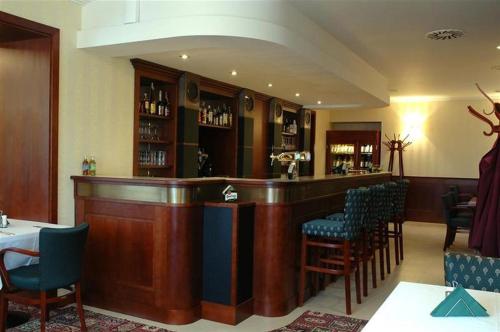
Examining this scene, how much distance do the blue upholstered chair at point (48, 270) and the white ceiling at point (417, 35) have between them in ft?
9.86

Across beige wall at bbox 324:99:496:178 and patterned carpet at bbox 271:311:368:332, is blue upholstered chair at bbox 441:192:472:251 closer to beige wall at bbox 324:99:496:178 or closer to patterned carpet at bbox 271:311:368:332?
beige wall at bbox 324:99:496:178

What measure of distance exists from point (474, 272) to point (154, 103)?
4295 millimetres

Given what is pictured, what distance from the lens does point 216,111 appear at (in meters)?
7.16

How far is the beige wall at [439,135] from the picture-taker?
406 inches

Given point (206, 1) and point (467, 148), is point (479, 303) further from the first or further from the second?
point (467, 148)

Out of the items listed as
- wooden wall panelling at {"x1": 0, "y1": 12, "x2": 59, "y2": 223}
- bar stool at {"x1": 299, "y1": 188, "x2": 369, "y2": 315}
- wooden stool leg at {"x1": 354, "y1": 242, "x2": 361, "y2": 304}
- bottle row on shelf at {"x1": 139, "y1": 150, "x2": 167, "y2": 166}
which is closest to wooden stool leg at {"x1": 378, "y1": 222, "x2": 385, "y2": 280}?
bar stool at {"x1": 299, "y1": 188, "x2": 369, "y2": 315}

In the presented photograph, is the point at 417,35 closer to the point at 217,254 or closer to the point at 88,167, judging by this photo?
the point at 217,254

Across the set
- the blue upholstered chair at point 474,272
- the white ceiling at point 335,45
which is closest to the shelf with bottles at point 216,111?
the white ceiling at point 335,45

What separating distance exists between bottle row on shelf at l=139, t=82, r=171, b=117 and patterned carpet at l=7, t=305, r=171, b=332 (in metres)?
2.44

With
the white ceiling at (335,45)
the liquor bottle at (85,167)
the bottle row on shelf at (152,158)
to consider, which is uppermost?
the white ceiling at (335,45)

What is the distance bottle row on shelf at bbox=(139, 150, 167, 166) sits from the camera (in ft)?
18.6

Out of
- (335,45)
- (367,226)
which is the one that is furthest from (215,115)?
(367,226)

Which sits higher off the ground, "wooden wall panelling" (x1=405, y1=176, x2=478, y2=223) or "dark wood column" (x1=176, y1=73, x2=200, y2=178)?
"dark wood column" (x1=176, y1=73, x2=200, y2=178)

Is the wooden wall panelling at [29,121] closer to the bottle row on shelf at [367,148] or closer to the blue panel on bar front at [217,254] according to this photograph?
the blue panel on bar front at [217,254]
